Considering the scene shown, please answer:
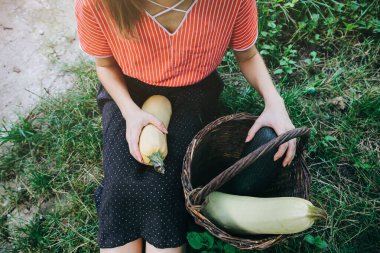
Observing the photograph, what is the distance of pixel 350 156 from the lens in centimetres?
188

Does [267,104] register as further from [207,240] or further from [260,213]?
[207,240]

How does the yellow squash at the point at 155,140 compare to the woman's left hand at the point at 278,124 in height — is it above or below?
above

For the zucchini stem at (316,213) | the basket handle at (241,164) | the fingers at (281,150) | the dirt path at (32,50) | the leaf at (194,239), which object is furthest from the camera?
the dirt path at (32,50)

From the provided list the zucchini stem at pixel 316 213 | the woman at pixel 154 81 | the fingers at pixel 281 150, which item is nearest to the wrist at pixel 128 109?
the woman at pixel 154 81

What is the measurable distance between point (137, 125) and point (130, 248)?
52cm

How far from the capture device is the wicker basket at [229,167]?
1.10 metres

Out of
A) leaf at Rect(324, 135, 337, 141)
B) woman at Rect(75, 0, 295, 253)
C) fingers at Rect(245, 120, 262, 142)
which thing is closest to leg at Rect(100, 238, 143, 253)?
woman at Rect(75, 0, 295, 253)

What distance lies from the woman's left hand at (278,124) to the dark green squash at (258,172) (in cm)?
2

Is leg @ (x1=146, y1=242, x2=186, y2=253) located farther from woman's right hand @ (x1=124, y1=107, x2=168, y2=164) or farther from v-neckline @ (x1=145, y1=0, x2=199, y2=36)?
v-neckline @ (x1=145, y1=0, x2=199, y2=36)

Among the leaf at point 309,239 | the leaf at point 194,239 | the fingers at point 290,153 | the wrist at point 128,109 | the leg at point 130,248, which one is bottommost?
the leaf at point 309,239

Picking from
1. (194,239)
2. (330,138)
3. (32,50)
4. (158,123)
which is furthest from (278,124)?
(32,50)

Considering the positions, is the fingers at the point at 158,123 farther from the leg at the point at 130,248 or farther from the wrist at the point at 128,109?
the leg at the point at 130,248

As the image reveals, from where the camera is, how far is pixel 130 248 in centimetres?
141

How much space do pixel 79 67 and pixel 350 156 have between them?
1.83m
